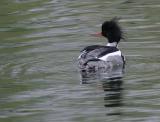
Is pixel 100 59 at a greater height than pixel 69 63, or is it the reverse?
pixel 100 59

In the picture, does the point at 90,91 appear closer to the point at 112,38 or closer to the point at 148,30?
the point at 112,38

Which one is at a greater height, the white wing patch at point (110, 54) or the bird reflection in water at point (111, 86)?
the white wing patch at point (110, 54)

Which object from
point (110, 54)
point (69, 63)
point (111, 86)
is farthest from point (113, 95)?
point (69, 63)

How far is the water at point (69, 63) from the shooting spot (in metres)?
13.0

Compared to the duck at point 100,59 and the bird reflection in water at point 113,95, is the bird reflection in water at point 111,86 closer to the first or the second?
the bird reflection in water at point 113,95

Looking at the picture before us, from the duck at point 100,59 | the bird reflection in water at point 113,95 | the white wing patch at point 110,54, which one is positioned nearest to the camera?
the bird reflection in water at point 113,95

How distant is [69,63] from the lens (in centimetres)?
1666

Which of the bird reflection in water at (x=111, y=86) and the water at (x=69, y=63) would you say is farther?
the bird reflection in water at (x=111, y=86)

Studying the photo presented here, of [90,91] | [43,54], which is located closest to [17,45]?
[43,54]

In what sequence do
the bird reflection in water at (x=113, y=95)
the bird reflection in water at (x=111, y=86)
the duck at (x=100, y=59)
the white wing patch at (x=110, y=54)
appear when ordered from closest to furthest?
the bird reflection in water at (x=113, y=95) → the bird reflection in water at (x=111, y=86) → the duck at (x=100, y=59) → the white wing patch at (x=110, y=54)

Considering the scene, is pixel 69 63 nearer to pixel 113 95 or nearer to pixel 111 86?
pixel 111 86

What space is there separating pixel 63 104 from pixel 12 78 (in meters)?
2.12

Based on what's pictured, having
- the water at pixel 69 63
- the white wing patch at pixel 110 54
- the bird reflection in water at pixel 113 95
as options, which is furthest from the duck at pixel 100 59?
the bird reflection in water at pixel 113 95

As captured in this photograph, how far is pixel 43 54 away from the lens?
1761 cm
